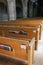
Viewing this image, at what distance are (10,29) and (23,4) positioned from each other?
38.4 ft

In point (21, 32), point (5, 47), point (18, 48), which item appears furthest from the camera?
point (21, 32)

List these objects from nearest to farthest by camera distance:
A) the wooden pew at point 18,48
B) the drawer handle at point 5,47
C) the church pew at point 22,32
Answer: the wooden pew at point 18,48, the drawer handle at point 5,47, the church pew at point 22,32

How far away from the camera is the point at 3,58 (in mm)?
3027

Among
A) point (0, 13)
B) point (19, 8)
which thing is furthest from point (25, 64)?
point (19, 8)

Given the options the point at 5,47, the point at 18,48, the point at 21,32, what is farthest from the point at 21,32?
the point at 18,48

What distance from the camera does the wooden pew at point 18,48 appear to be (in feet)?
7.69

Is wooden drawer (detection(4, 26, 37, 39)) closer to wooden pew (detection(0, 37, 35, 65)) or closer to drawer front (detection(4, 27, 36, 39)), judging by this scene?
drawer front (detection(4, 27, 36, 39))

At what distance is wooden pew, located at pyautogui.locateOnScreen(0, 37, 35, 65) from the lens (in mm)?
2345

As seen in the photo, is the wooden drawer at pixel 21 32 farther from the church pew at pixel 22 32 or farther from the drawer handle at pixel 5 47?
the drawer handle at pixel 5 47

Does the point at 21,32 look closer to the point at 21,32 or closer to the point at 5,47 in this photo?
the point at 21,32

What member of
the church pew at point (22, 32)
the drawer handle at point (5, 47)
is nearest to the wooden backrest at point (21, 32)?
the church pew at point (22, 32)

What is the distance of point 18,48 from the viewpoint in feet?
8.03

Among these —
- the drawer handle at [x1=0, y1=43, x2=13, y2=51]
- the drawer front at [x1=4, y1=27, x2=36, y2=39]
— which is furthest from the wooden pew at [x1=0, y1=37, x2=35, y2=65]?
the drawer front at [x1=4, y1=27, x2=36, y2=39]

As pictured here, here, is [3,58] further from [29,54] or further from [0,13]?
[0,13]
